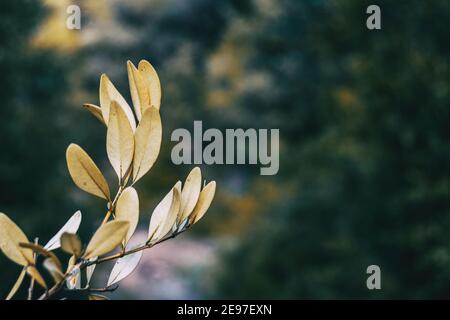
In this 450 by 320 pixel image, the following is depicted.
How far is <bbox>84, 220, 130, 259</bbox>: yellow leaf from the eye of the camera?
375mm

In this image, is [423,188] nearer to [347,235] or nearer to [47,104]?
[347,235]

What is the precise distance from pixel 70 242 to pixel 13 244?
0.25 ft

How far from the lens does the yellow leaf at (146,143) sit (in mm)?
435

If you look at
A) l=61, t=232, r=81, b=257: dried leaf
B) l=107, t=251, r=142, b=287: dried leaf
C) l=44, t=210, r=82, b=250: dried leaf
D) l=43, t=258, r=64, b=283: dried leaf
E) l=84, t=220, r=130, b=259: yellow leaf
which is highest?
l=44, t=210, r=82, b=250: dried leaf

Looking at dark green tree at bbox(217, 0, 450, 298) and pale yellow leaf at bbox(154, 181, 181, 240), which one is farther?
dark green tree at bbox(217, 0, 450, 298)

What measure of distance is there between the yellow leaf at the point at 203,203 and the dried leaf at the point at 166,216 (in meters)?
0.02

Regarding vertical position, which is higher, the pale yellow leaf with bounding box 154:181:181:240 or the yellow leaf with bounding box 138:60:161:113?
the yellow leaf with bounding box 138:60:161:113

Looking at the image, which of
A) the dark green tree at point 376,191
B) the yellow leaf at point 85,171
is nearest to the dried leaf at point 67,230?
the yellow leaf at point 85,171

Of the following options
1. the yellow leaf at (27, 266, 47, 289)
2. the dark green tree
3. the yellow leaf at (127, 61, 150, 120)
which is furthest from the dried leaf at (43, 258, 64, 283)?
the dark green tree

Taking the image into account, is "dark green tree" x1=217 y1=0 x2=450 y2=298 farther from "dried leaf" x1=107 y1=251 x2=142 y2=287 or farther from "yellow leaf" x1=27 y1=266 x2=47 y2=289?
"yellow leaf" x1=27 y1=266 x2=47 y2=289

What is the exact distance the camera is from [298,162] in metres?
→ 6.54

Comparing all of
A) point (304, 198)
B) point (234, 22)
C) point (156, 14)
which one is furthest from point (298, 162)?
point (156, 14)

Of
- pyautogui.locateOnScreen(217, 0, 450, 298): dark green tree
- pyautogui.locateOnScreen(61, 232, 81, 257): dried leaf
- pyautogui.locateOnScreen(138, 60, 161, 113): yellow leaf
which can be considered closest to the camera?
pyautogui.locateOnScreen(61, 232, 81, 257): dried leaf
